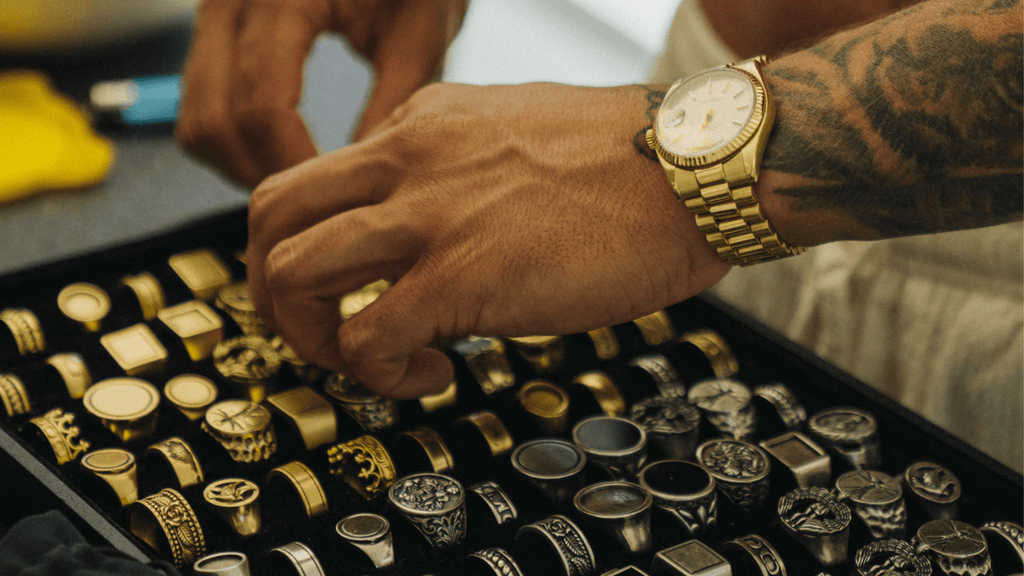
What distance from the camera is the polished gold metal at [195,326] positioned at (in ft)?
1.67

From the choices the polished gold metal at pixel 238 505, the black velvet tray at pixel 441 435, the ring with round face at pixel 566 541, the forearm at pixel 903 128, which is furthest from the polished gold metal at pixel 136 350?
Result: the forearm at pixel 903 128

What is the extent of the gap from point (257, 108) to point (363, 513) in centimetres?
31

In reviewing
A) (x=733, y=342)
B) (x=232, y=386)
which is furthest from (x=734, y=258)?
(x=232, y=386)

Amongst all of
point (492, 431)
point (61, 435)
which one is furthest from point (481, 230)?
point (61, 435)

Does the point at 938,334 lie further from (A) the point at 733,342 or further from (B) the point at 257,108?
(B) the point at 257,108

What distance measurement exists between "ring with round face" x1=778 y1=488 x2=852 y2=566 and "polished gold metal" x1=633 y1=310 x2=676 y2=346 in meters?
0.16

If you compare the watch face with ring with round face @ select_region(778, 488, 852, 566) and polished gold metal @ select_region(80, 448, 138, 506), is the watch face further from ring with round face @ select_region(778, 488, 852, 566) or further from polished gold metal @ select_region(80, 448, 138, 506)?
polished gold metal @ select_region(80, 448, 138, 506)

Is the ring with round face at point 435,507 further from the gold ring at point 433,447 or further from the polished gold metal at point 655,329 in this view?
the polished gold metal at point 655,329

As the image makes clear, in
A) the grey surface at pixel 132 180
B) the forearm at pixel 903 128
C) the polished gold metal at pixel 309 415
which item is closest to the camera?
the forearm at pixel 903 128

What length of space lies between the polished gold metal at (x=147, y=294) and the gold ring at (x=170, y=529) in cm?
19

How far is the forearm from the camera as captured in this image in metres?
0.34

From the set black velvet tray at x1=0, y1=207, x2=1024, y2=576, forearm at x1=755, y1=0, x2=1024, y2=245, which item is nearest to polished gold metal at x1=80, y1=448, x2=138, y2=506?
black velvet tray at x1=0, y1=207, x2=1024, y2=576

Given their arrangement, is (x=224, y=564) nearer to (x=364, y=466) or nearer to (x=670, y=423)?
(x=364, y=466)

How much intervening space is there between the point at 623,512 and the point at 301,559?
14cm
